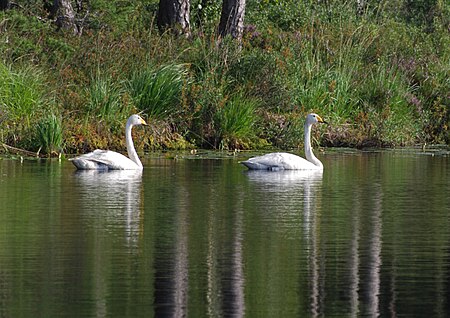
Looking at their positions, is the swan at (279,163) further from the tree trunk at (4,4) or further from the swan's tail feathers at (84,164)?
the tree trunk at (4,4)

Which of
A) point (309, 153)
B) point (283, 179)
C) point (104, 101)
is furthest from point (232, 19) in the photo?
point (283, 179)

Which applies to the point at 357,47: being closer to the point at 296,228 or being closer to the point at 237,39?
the point at 237,39

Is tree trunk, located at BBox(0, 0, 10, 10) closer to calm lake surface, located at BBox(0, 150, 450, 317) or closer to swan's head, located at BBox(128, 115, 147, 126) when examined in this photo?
swan's head, located at BBox(128, 115, 147, 126)

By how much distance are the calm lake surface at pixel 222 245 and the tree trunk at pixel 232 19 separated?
11.2 metres

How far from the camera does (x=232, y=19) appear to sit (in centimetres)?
3381

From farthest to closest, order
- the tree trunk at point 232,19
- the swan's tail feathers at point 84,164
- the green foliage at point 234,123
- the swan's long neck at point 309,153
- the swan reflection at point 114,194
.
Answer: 1. the tree trunk at point 232,19
2. the green foliage at point 234,123
3. the swan's long neck at point 309,153
4. the swan's tail feathers at point 84,164
5. the swan reflection at point 114,194

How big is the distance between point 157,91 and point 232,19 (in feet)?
16.7

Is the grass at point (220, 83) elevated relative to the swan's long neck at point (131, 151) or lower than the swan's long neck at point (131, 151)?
elevated

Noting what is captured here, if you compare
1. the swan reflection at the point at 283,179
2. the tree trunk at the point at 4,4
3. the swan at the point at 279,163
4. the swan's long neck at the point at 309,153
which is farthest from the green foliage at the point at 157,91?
the tree trunk at the point at 4,4

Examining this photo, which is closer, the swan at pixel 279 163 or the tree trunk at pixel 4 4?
the swan at pixel 279 163

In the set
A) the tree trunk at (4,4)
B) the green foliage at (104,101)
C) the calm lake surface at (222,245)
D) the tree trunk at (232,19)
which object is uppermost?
the tree trunk at (4,4)

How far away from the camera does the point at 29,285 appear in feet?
39.2

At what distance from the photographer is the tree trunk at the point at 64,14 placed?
34.2 metres

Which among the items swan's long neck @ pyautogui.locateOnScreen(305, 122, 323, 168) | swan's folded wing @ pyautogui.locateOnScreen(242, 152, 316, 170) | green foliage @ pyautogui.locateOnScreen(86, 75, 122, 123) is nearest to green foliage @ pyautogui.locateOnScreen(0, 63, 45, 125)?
green foliage @ pyautogui.locateOnScreen(86, 75, 122, 123)
